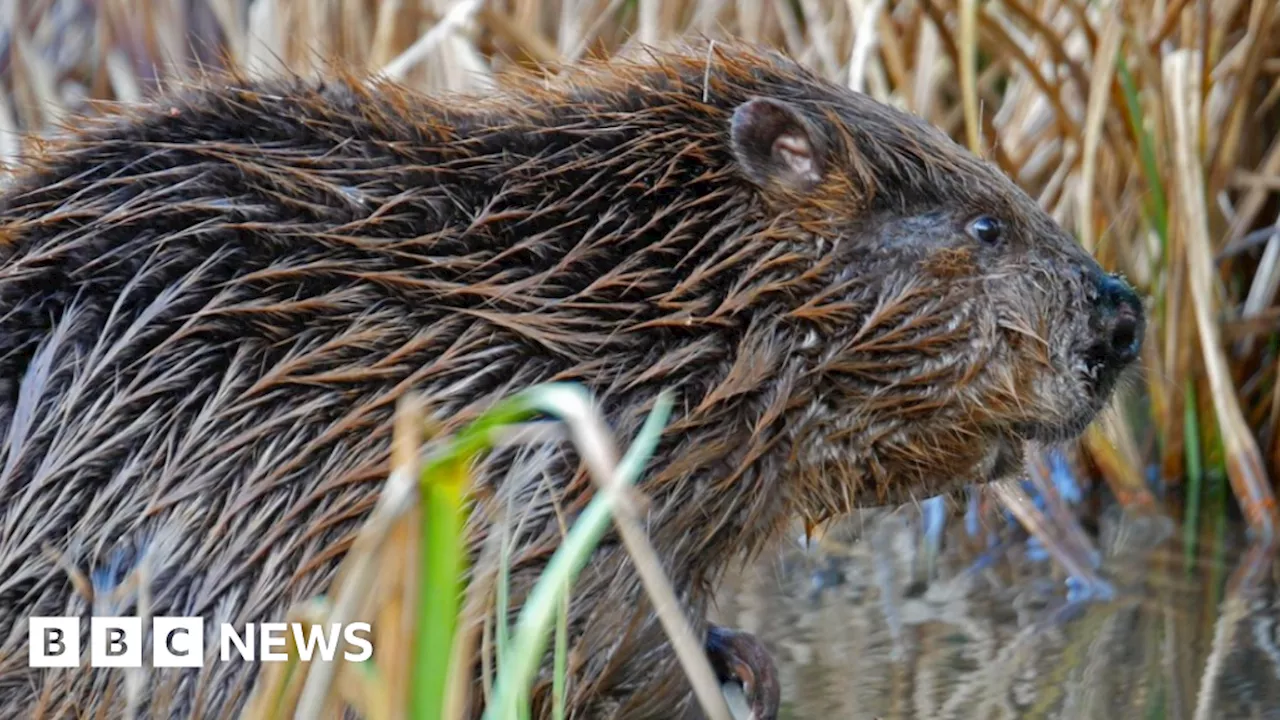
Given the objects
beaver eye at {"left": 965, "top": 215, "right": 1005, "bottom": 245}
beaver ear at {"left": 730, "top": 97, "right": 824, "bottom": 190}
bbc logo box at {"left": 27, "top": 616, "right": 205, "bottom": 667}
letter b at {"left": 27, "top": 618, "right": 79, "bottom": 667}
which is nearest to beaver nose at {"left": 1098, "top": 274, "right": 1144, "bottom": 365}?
beaver eye at {"left": 965, "top": 215, "right": 1005, "bottom": 245}

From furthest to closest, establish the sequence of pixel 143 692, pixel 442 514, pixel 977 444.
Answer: pixel 977 444, pixel 143 692, pixel 442 514

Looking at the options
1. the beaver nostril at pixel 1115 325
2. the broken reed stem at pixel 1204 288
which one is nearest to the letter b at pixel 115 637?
the beaver nostril at pixel 1115 325

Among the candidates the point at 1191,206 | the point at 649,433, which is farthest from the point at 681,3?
the point at 649,433

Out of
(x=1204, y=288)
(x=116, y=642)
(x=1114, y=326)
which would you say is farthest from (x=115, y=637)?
(x=1204, y=288)

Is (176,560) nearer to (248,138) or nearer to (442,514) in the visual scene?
(248,138)

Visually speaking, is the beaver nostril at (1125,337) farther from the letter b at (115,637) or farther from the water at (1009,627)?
the letter b at (115,637)

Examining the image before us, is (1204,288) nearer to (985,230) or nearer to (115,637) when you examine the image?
(985,230)
